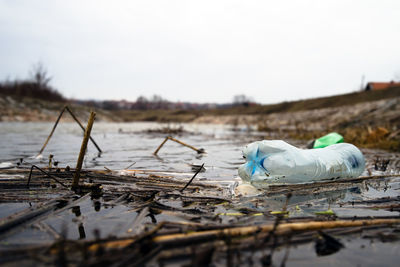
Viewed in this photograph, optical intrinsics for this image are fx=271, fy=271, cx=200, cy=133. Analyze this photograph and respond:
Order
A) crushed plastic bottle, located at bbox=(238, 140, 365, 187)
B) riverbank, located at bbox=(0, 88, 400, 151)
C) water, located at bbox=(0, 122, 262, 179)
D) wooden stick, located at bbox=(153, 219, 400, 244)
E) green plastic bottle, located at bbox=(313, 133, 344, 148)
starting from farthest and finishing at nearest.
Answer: riverbank, located at bbox=(0, 88, 400, 151)
water, located at bbox=(0, 122, 262, 179)
green plastic bottle, located at bbox=(313, 133, 344, 148)
crushed plastic bottle, located at bbox=(238, 140, 365, 187)
wooden stick, located at bbox=(153, 219, 400, 244)

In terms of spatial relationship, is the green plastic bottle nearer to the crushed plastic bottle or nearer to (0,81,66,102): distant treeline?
the crushed plastic bottle

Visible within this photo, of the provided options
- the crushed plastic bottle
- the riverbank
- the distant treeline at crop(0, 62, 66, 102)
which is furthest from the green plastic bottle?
the distant treeline at crop(0, 62, 66, 102)

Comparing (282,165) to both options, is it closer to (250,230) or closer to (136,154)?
(250,230)

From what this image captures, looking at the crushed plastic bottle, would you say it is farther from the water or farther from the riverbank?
the riverbank

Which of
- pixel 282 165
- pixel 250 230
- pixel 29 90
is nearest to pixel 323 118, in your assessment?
pixel 282 165

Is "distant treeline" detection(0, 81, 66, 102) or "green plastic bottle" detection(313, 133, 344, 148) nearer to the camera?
"green plastic bottle" detection(313, 133, 344, 148)

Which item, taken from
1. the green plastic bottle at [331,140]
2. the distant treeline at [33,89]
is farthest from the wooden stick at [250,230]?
the distant treeline at [33,89]

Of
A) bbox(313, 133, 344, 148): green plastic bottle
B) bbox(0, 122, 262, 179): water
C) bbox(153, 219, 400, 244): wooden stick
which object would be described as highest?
bbox(313, 133, 344, 148): green plastic bottle

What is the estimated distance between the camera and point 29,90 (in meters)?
53.5

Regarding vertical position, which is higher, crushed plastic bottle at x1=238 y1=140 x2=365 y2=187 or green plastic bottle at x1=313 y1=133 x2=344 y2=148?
green plastic bottle at x1=313 y1=133 x2=344 y2=148

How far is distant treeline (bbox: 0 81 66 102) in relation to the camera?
51312 millimetres

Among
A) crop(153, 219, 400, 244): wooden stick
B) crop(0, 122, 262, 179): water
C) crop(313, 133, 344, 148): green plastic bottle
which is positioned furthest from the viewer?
crop(0, 122, 262, 179): water

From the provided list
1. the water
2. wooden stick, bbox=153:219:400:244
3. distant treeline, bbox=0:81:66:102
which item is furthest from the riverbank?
distant treeline, bbox=0:81:66:102

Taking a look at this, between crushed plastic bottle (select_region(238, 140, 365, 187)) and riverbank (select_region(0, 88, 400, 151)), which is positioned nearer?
crushed plastic bottle (select_region(238, 140, 365, 187))
